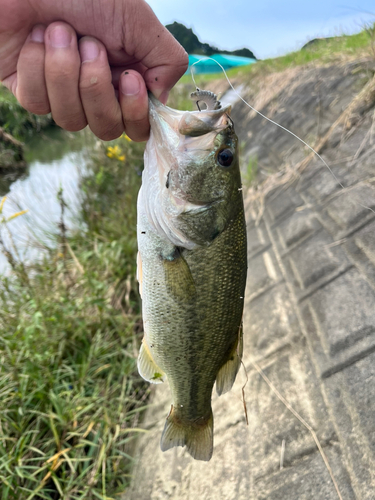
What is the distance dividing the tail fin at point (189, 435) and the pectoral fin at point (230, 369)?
0.21 m

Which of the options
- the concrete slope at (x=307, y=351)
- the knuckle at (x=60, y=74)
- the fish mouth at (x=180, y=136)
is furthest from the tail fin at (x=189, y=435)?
the knuckle at (x=60, y=74)

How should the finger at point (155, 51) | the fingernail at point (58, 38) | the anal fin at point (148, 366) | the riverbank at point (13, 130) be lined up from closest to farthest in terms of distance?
1. the fingernail at point (58, 38)
2. the finger at point (155, 51)
3. the anal fin at point (148, 366)
4. the riverbank at point (13, 130)

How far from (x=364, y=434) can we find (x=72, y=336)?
256cm

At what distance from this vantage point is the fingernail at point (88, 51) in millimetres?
1199

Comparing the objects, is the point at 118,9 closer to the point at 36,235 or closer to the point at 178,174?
the point at 178,174

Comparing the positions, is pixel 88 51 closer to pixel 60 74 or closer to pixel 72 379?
pixel 60 74

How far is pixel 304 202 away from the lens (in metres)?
3.41

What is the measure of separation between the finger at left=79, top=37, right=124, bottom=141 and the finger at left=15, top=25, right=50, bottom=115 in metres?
0.14

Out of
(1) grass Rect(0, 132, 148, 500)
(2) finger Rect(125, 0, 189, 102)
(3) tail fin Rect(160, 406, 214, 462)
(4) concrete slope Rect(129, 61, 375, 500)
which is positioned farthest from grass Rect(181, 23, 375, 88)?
(3) tail fin Rect(160, 406, 214, 462)

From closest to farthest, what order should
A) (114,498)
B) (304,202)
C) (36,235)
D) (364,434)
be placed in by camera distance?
(364,434), (114,498), (304,202), (36,235)

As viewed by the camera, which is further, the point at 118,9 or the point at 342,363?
the point at 342,363

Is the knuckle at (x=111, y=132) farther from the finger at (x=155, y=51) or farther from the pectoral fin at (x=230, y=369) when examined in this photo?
the pectoral fin at (x=230, y=369)

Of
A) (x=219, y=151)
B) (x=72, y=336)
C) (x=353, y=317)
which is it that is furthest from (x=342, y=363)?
(x=72, y=336)

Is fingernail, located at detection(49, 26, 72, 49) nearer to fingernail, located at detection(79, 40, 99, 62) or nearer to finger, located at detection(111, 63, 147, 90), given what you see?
fingernail, located at detection(79, 40, 99, 62)
